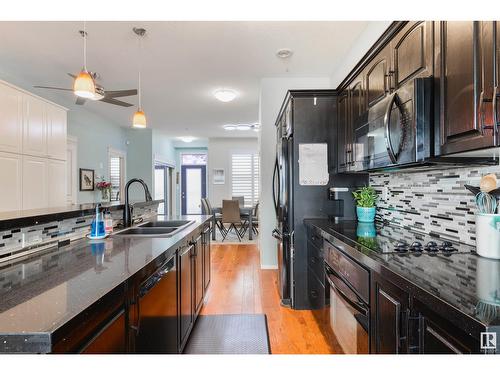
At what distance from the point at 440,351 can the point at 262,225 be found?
3.23 m

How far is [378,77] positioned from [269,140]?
229 cm

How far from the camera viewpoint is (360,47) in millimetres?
2881

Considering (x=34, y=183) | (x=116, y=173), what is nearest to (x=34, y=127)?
(x=34, y=183)

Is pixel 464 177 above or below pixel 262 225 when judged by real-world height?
above

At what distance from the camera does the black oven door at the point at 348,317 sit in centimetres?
133

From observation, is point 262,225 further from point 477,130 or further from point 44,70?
point 44,70

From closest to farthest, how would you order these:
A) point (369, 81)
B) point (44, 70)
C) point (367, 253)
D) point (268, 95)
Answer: point (367, 253)
point (369, 81)
point (44, 70)
point (268, 95)

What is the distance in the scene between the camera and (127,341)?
1.01m

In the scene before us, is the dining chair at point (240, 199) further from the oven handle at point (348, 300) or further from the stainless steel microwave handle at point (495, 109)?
the stainless steel microwave handle at point (495, 109)

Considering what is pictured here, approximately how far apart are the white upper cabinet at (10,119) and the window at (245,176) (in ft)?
18.3

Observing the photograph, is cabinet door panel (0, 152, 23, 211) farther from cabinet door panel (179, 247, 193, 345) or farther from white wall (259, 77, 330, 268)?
white wall (259, 77, 330, 268)

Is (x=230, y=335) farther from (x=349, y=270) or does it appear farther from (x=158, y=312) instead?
(x=349, y=270)
